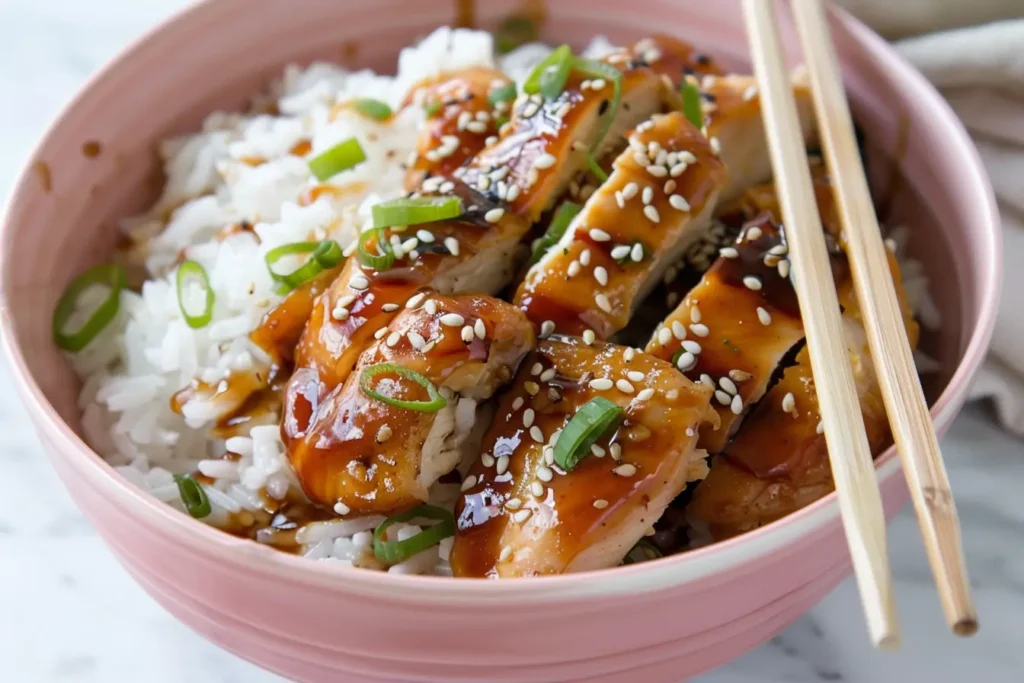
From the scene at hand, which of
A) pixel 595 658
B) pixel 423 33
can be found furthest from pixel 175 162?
pixel 595 658

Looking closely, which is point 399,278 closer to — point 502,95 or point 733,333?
point 733,333

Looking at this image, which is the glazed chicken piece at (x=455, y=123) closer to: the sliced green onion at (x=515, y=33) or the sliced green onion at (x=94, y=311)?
the sliced green onion at (x=515, y=33)

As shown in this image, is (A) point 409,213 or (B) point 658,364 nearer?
(B) point 658,364

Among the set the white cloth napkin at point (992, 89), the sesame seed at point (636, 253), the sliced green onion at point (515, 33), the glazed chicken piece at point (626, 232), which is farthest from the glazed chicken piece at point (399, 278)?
the white cloth napkin at point (992, 89)

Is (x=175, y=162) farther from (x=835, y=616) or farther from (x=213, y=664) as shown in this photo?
(x=835, y=616)

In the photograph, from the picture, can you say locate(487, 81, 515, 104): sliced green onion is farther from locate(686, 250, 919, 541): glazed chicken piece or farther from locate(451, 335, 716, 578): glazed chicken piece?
locate(686, 250, 919, 541): glazed chicken piece
